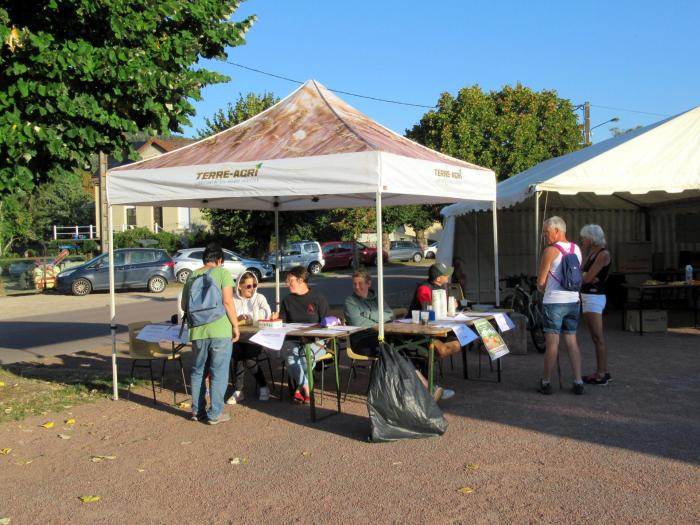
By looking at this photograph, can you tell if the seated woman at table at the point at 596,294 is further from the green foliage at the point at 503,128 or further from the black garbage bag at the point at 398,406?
the green foliage at the point at 503,128

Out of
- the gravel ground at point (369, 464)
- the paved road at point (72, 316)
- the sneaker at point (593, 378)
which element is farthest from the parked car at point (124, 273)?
the sneaker at point (593, 378)

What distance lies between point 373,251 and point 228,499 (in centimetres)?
3332

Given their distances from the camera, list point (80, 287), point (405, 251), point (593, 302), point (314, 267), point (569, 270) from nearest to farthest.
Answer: point (569, 270)
point (593, 302)
point (80, 287)
point (314, 267)
point (405, 251)

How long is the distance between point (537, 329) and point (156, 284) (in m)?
16.7

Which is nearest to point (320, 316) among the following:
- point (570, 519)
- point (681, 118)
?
point (570, 519)

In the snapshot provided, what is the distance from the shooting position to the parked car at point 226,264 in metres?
27.0

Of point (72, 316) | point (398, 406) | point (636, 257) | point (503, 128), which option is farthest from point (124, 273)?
point (503, 128)

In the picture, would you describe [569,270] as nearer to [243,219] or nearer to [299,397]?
[299,397]

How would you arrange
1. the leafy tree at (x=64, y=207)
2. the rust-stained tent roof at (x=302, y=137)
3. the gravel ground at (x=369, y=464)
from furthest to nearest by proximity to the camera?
the leafy tree at (x=64, y=207) < the rust-stained tent roof at (x=302, y=137) < the gravel ground at (x=369, y=464)

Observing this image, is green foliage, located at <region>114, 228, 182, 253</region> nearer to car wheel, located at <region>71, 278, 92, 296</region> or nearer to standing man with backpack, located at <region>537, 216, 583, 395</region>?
car wheel, located at <region>71, 278, 92, 296</region>

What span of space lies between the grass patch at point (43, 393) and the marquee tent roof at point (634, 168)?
6612mm

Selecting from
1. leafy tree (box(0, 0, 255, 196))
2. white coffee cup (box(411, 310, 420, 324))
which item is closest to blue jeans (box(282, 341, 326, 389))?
white coffee cup (box(411, 310, 420, 324))

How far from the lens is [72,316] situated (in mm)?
17141

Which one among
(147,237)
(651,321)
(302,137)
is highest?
(147,237)
